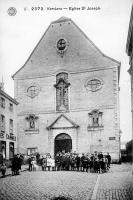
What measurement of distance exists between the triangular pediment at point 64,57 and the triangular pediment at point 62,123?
3.53 meters

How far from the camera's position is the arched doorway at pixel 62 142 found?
81.7ft

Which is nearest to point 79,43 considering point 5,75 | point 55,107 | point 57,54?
point 57,54

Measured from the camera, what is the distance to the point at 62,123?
82.2 feet

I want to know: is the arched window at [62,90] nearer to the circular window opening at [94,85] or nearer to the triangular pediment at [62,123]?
the triangular pediment at [62,123]

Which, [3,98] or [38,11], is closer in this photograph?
[38,11]

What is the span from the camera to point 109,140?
22.9 metres

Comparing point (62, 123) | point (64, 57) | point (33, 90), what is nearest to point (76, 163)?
point (33, 90)

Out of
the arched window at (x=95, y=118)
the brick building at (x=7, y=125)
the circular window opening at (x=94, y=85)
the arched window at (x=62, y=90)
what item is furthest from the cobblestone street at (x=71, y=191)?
the arched window at (x=62, y=90)

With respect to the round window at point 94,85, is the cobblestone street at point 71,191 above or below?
below

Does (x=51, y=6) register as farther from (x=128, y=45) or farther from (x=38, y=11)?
(x=128, y=45)

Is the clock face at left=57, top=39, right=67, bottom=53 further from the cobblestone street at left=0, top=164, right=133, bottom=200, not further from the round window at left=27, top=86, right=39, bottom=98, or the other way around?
the cobblestone street at left=0, top=164, right=133, bottom=200

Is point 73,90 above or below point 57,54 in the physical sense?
below

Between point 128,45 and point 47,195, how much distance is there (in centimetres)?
982

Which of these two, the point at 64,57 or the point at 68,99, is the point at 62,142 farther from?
the point at 64,57
